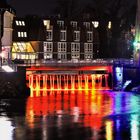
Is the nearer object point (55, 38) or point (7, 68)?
point (7, 68)

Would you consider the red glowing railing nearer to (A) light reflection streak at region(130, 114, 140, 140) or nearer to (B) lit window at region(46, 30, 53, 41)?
(B) lit window at region(46, 30, 53, 41)

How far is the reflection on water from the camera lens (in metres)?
47.9

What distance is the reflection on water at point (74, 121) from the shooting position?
157 ft

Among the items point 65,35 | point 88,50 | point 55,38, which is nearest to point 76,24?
point 65,35

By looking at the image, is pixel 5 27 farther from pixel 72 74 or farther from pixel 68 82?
pixel 68 82

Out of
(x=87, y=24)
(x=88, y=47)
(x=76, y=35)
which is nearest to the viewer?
(x=88, y=47)

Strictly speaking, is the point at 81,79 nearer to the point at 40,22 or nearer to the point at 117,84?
the point at 117,84

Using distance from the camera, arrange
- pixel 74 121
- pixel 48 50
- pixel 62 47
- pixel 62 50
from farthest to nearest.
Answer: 1. pixel 62 47
2. pixel 62 50
3. pixel 48 50
4. pixel 74 121

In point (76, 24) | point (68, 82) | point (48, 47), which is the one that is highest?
point (76, 24)

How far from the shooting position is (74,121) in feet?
187

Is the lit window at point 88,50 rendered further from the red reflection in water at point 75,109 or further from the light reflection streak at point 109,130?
the light reflection streak at point 109,130

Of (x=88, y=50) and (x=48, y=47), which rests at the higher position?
(x=48, y=47)

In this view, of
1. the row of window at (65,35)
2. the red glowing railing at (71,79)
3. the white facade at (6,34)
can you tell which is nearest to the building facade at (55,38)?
the row of window at (65,35)

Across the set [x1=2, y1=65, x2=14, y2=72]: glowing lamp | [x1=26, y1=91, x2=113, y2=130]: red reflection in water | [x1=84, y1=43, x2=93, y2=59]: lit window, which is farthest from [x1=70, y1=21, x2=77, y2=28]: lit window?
[x1=26, y1=91, x2=113, y2=130]: red reflection in water
